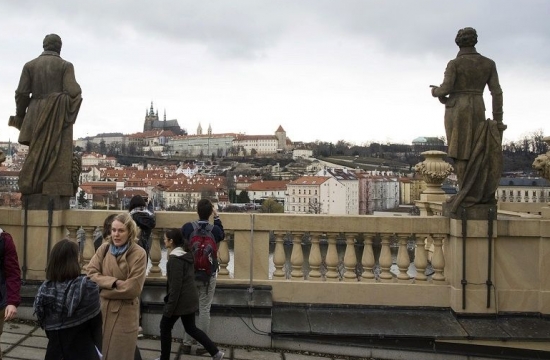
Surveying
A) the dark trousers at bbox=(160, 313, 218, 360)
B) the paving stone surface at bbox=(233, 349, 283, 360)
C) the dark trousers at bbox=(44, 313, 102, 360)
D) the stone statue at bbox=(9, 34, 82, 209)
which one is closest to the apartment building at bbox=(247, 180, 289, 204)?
the stone statue at bbox=(9, 34, 82, 209)

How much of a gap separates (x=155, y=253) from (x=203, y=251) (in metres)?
1.48

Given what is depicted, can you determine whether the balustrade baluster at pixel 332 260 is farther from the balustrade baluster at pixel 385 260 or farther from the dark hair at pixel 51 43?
the dark hair at pixel 51 43

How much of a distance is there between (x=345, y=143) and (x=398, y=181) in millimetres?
76839

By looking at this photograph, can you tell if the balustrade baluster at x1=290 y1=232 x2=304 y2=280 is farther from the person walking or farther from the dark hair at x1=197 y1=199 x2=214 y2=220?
the person walking

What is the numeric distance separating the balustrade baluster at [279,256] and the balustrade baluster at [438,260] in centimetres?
181

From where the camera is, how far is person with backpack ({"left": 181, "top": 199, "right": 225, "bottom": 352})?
4828 mm

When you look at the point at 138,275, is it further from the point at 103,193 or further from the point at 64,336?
the point at 103,193

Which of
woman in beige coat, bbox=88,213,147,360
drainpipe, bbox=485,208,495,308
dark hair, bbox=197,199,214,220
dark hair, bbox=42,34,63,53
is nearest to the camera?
woman in beige coat, bbox=88,213,147,360

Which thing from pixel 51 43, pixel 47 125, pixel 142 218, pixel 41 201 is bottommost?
pixel 142 218

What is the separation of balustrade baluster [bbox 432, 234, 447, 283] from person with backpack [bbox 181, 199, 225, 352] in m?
2.70

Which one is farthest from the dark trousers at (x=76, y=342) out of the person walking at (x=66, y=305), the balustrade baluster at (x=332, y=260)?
the balustrade baluster at (x=332, y=260)

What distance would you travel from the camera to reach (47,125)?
6250mm

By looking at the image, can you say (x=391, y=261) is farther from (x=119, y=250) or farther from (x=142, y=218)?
(x=119, y=250)

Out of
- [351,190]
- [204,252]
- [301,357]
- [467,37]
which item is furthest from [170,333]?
[351,190]
